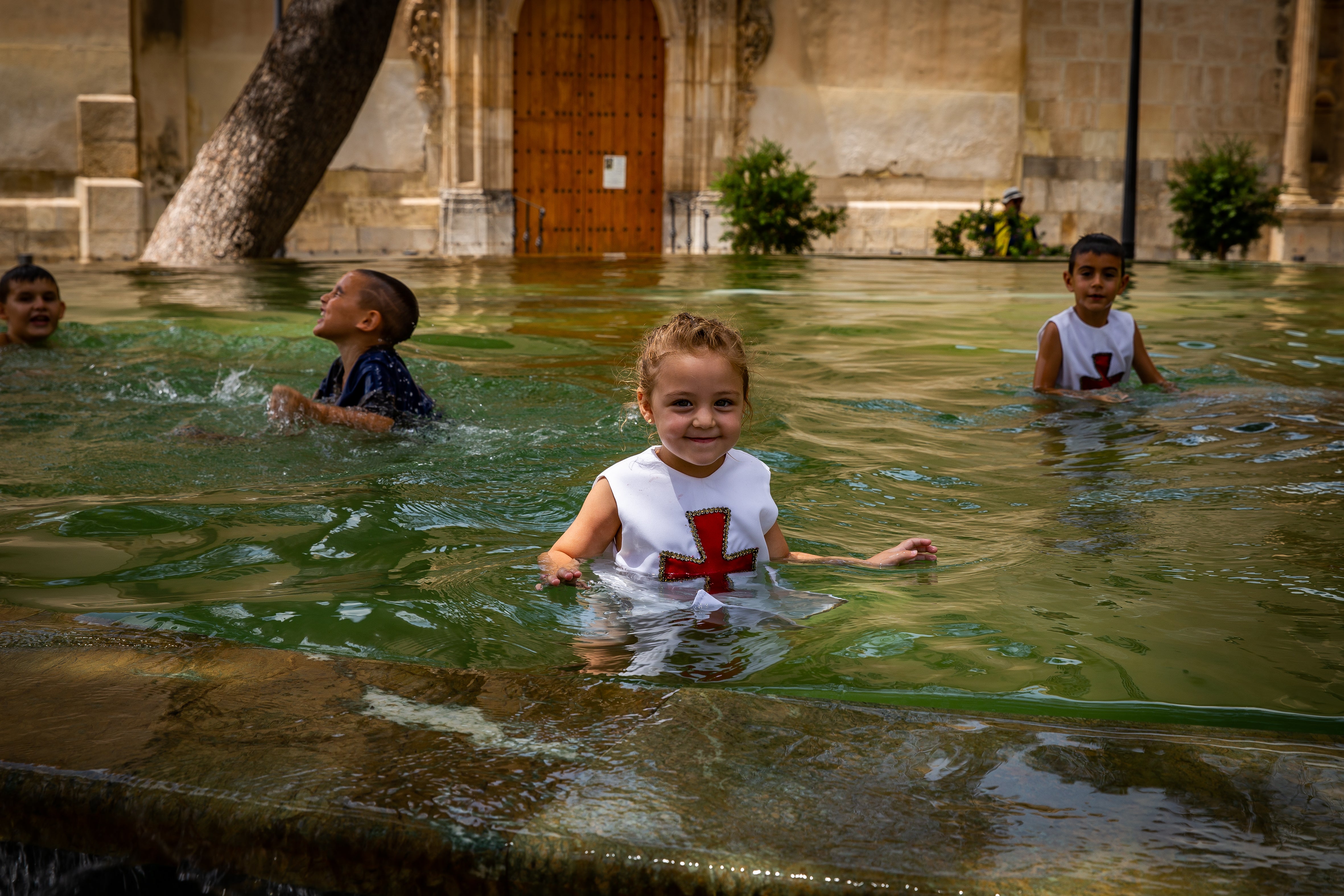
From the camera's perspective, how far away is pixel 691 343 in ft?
10.8

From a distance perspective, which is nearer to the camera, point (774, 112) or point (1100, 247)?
point (1100, 247)

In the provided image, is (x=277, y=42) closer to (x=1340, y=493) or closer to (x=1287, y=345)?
(x=1287, y=345)

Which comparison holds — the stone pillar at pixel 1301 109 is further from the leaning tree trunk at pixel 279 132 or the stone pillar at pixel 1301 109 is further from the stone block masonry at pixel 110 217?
the stone block masonry at pixel 110 217

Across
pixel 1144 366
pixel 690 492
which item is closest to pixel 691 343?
pixel 690 492

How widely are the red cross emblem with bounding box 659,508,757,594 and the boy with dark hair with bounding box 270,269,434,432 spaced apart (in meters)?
2.27

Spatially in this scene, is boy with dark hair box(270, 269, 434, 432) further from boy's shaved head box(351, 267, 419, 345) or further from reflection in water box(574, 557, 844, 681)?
reflection in water box(574, 557, 844, 681)


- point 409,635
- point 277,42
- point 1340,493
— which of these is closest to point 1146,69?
point 277,42

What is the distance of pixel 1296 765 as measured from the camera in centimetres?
195

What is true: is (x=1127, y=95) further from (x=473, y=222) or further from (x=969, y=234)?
(x=473, y=222)

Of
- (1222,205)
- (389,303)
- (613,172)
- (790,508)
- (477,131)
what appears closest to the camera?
(790,508)

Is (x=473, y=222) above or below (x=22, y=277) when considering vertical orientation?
above

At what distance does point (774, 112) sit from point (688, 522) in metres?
18.3

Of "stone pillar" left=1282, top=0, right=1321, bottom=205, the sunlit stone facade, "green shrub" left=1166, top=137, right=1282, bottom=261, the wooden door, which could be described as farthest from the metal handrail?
"stone pillar" left=1282, top=0, right=1321, bottom=205

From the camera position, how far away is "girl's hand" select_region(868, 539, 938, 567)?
3.33m
